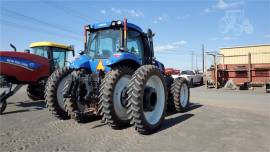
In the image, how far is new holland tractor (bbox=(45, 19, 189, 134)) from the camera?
601cm

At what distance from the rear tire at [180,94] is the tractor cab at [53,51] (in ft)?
19.3

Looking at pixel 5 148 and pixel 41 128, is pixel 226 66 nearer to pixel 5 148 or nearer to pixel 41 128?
pixel 41 128

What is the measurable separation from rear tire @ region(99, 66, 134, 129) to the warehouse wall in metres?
16.9

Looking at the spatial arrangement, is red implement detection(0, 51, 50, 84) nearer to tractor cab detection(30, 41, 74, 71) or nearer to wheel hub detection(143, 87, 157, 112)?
tractor cab detection(30, 41, 74, 71)

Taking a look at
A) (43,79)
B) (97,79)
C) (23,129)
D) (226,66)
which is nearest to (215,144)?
(97,79)

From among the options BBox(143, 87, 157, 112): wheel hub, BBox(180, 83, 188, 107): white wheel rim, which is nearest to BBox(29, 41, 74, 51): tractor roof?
BBox(180, 83, 188, 107): white wheel rim

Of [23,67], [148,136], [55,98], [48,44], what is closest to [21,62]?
[23,67]

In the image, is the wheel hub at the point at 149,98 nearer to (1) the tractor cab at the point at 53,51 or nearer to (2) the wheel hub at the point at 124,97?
(2) the wheel hub at the point at 124,97

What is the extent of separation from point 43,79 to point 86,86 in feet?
16.7

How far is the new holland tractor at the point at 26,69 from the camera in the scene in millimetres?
9609

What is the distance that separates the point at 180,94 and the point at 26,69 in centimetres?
554

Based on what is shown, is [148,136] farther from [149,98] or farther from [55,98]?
[55,98]

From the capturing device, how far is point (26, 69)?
10.2m

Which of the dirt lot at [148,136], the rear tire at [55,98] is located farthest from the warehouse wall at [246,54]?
the rear tire at [55,98]
